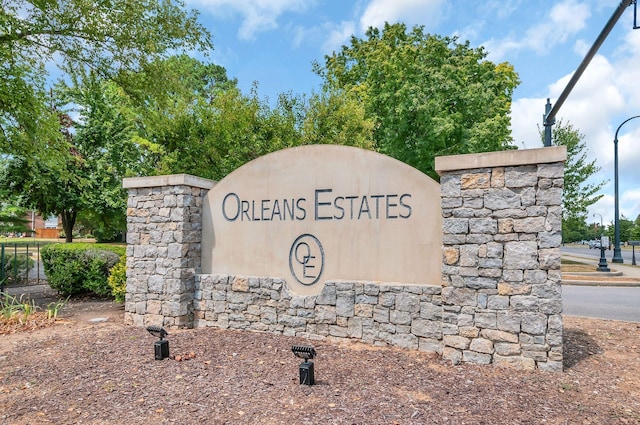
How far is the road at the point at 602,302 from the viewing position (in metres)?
8.09

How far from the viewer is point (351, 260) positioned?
5.91m

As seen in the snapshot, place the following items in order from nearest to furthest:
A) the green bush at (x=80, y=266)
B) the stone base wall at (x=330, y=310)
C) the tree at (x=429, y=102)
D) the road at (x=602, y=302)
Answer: the stone base wall at (x=330, y=310) → the road at (x=602, y=302) → the green bush at (x=80, y=266) → the tree at (x=429, y=102)

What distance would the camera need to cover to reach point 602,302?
30.9ft

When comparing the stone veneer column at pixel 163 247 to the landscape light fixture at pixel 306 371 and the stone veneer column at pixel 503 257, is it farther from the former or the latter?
the stone veneer column at pixel 503 257

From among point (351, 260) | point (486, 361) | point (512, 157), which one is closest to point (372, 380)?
point (486, 361)

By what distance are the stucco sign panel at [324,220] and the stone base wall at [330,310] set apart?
17cm

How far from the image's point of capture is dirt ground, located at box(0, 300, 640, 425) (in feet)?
11.7

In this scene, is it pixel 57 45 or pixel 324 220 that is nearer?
pixel 324 220

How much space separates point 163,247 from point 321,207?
2.97 meters

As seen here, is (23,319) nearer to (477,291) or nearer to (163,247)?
(163,247)

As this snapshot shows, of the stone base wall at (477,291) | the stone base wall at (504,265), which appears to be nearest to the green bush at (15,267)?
the stone base wall at (477,291)

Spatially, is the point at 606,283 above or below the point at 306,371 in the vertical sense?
below

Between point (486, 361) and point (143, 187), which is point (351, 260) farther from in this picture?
point (143, 187)

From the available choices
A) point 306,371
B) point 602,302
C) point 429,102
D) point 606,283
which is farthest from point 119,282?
point 606,283
